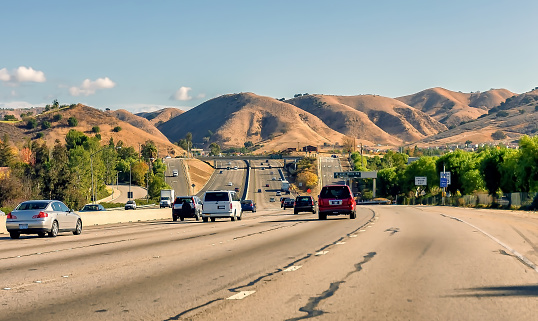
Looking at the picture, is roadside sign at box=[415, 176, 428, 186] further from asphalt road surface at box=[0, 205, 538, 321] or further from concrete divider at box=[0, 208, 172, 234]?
asphalt road surface at box=[0, 205, 538, 321]

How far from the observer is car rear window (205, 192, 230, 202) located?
44.0 metres

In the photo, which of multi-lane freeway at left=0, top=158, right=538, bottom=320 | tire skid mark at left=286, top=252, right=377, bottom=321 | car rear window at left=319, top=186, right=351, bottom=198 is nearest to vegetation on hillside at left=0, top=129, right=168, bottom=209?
car rear window at left=319, top=186, right=351, bottom=198

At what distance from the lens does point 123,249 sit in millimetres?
21531

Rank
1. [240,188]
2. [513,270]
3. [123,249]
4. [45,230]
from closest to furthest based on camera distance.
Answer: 1. [513,270]
2. [123,249]
3. [45,230]
4. [240,188]

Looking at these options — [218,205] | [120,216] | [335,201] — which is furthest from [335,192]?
[120,216]

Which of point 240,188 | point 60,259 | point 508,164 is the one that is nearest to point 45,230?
point 60,259

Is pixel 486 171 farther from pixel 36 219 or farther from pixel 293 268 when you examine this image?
pixel 293 268

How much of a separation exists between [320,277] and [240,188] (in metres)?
171

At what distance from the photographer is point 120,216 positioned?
167 feet

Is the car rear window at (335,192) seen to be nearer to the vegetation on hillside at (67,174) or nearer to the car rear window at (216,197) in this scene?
the car rear window at (216,197)

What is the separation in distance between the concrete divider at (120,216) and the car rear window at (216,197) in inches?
297

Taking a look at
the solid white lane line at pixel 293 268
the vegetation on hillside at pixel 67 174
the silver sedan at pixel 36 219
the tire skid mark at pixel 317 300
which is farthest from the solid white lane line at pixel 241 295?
the vegetation on hillside at pixel 67 174

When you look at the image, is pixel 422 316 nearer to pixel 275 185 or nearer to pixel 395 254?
pixel 395 254

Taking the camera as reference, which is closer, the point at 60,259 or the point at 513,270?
the point at 513,270
